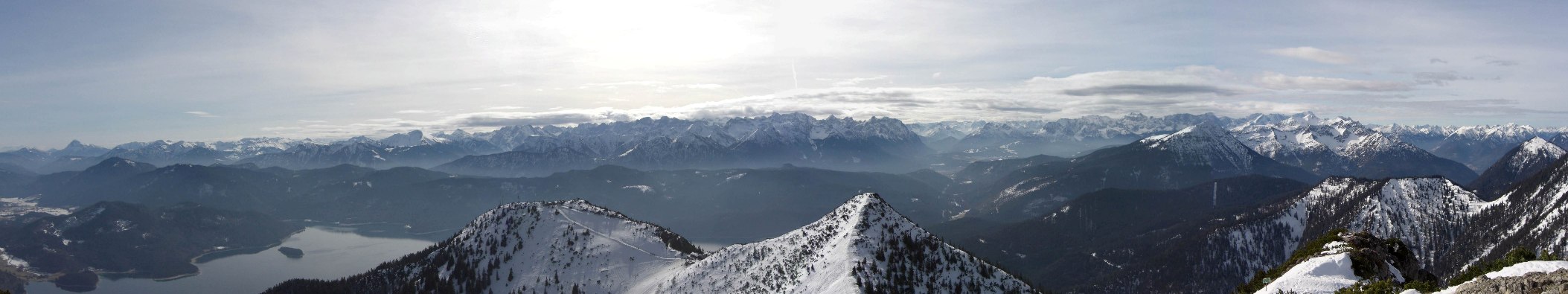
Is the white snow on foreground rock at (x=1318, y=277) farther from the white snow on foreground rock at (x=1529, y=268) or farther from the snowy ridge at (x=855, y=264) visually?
the snowy ridge at (x=855, y=264)

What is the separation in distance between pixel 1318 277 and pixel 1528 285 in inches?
1838

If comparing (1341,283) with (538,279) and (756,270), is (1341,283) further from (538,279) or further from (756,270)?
(538,279)

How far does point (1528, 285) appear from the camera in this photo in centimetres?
3694

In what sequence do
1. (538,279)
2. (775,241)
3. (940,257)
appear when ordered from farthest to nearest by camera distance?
(538,279)
(775,241)
(940,257)

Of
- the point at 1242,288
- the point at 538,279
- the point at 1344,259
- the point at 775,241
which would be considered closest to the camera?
the point at 1344,259

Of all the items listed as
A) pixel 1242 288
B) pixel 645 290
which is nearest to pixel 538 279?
pixel 645 290

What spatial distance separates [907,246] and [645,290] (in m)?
74.1

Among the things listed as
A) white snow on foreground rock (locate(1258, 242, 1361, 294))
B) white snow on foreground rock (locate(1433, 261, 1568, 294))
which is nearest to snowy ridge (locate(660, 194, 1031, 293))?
white snow on foreground rock (locate(1258, 242, 1361, 294))

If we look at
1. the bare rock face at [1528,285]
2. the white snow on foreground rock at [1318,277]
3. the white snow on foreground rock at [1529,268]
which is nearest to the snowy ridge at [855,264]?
the white snow on foreground rock at [1318,277]

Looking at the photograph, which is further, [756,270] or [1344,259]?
[756,270]

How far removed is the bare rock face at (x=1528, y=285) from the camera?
35438mm

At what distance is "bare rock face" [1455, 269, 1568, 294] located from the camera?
1395 inches

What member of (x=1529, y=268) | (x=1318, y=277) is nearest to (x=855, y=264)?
(x=1318, y=277)

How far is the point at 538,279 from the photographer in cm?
19962
